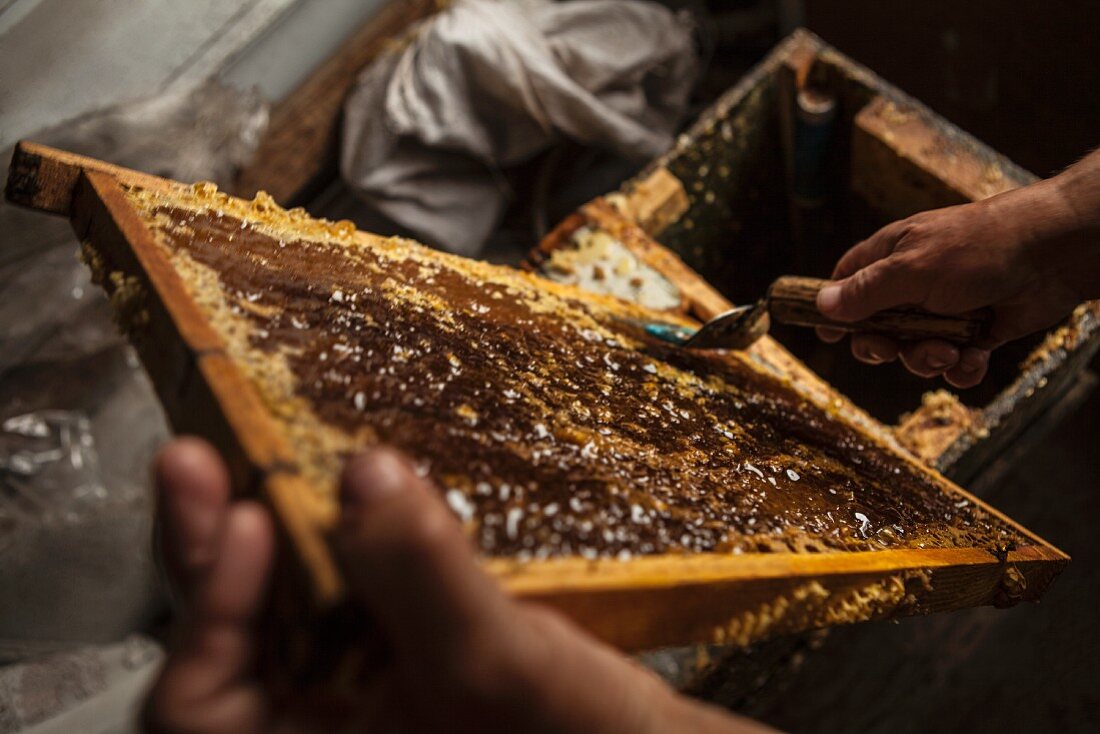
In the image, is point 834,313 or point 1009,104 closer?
point 834,313

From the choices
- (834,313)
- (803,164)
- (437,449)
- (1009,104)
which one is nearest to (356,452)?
(437,449)

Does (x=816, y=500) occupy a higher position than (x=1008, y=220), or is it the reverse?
(x=1008, y=220)

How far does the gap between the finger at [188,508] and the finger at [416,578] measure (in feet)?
0.51

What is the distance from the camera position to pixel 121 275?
93 centimetres

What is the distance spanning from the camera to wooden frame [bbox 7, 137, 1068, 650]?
2.29 ft

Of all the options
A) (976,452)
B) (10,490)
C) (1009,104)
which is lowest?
(10,490)

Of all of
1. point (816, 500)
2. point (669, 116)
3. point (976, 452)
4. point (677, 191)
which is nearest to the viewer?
point (816, 500)

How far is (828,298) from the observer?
5.01ft

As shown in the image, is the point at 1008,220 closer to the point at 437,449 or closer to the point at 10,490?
the point at 437,449

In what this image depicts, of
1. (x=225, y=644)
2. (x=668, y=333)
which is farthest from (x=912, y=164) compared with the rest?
(x=225, y=644)

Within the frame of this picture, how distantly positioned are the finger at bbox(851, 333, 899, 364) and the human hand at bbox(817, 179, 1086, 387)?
0.21 m

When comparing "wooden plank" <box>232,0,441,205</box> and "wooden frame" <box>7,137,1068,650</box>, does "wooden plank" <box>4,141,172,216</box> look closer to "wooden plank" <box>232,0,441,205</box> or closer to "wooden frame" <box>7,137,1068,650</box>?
"wooden frame" <box>7,137,1068,650</box>

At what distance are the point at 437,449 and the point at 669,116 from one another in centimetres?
302

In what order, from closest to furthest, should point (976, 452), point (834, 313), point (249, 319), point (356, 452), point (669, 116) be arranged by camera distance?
point (356, 452)
point (249, 319)
point (834, 313)
point (976, 452)
point (669, 116)
